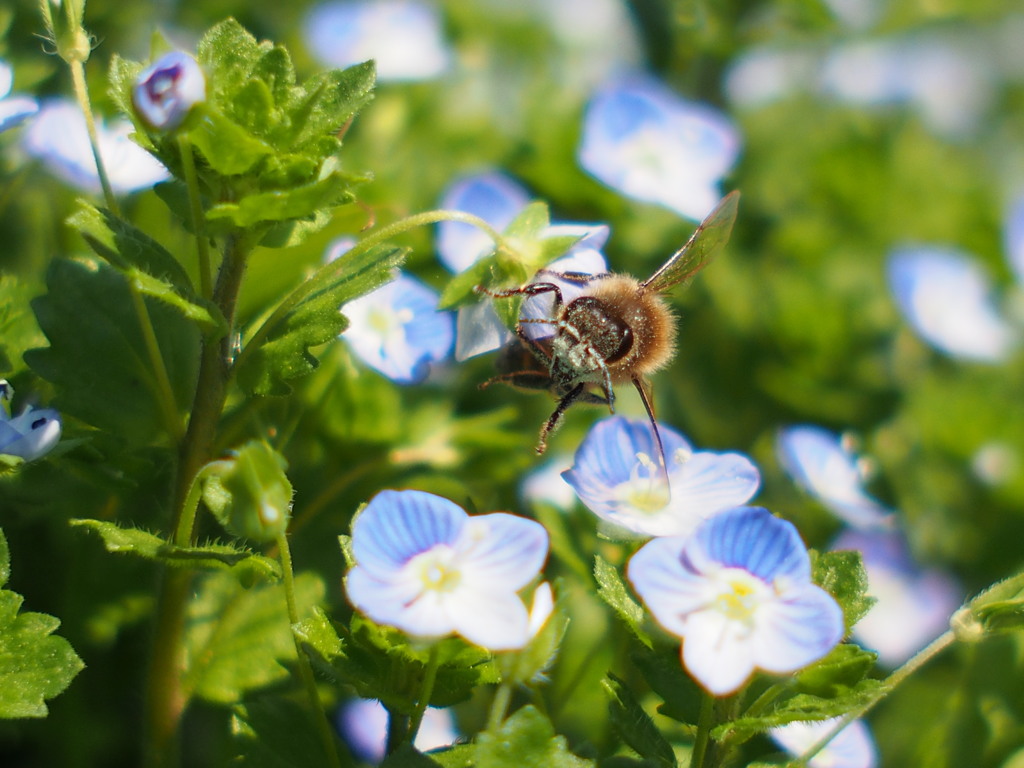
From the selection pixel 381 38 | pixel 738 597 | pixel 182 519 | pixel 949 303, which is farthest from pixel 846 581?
pixel 381 38

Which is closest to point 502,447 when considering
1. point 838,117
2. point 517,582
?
point 517,582

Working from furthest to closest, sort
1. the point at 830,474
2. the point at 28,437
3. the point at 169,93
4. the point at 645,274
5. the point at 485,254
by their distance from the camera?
the point at 645,274 → the point at 830,474 → the point at 485,254 → the point at 28,437 → the point at 169,93

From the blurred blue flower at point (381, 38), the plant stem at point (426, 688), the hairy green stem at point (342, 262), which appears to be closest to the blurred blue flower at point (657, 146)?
the blurred blue flower at point (381, 38)

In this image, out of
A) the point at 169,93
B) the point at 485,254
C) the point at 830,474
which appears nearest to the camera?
the point at 169,93

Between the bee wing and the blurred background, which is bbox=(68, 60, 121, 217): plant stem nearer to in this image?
the blurred background

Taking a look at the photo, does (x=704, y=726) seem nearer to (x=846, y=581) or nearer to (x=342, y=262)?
(x=846, y=581)
